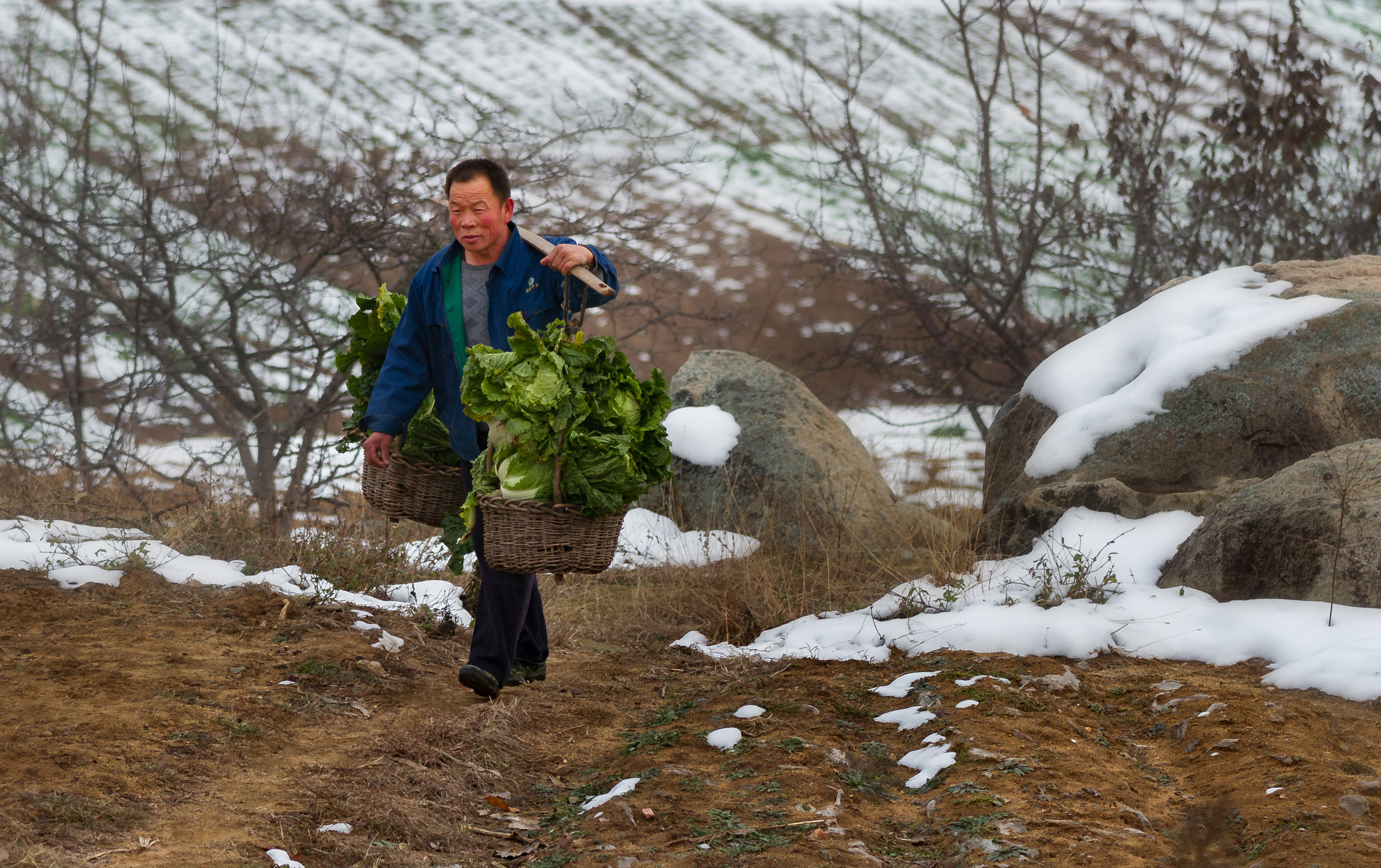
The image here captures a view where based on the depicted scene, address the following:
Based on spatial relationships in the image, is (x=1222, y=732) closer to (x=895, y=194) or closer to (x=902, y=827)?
(x=902, y=827)

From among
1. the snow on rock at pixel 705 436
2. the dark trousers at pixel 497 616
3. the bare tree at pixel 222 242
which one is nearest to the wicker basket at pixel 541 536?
the dark trousers at pixel 497 616

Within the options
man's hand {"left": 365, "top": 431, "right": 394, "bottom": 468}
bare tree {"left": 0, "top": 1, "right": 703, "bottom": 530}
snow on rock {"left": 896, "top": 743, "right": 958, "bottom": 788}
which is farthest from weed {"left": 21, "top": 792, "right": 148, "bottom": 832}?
bare tree {"left": 0, "top": 1, "right": 703, "bottom": 530}

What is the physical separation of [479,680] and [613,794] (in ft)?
3.62

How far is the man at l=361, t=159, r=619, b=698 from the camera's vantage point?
4.55m

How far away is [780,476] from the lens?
835 centimetres

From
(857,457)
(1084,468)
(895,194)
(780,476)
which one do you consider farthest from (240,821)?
(895,194)

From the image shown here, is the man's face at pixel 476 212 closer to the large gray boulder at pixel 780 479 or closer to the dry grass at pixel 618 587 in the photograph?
the dry grass at pixel 618 587

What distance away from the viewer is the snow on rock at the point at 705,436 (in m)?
8.55

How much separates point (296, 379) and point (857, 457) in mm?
5363

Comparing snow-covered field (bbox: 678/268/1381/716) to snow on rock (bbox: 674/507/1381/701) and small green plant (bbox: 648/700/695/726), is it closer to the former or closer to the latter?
snow on rock (bbox: 674/507/1381/701)

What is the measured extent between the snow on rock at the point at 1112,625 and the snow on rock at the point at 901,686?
29 millimetres

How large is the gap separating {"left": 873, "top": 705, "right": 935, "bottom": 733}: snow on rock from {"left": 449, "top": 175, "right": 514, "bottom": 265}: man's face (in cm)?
239

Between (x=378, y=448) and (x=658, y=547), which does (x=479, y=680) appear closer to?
(x=378, y=448)

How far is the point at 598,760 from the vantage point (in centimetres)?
413
